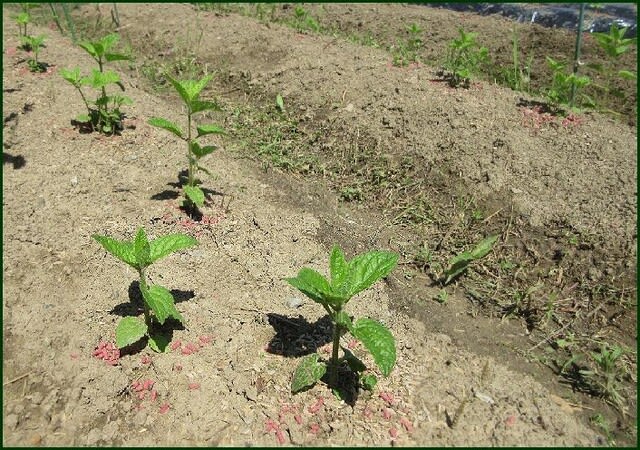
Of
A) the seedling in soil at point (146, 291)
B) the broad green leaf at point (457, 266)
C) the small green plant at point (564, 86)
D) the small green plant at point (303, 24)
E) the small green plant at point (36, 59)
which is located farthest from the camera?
the small green plant at point (303, 24)

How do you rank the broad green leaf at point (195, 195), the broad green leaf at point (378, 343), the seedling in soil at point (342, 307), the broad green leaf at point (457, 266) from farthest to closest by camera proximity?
the broad green leaf at point (195, 195)
the broad green leaf at point (457, 266)
the seedling in soil at point (342, 307)
the broad green leaf at point (378, 343)

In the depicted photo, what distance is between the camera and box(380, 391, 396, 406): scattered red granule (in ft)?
7.82

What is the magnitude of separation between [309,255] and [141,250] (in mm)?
1217

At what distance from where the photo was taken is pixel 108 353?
2494 millimetres

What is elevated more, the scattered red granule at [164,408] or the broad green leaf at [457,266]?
the broad green leaf at [457,266]

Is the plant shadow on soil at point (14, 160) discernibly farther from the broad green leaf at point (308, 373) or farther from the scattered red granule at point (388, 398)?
the scattered red granule at point (388, 398)

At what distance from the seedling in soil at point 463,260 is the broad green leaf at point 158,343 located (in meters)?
1.79

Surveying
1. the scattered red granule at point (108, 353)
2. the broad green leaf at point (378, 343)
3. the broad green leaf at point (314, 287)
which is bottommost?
the scattered red granule at point (108, 353)

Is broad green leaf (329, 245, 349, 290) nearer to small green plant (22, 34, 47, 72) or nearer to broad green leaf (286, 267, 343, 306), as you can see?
broad green leaf (286, 267, 343, 306)

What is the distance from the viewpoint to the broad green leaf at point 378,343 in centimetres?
197

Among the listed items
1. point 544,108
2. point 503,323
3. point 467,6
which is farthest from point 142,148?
point 467,6

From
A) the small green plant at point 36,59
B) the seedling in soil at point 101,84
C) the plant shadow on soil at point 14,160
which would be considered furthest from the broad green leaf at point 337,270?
the small green plant at point 36,59

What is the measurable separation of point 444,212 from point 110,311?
2.44m

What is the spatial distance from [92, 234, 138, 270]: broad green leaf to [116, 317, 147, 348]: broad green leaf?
32 centimetres
